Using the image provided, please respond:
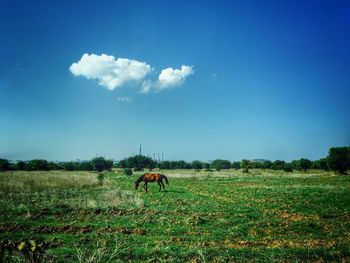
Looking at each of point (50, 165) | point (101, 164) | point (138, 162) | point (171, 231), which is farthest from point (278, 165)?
point (171, 231)

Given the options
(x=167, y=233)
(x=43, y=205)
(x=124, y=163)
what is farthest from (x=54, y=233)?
(x=124, y=163)

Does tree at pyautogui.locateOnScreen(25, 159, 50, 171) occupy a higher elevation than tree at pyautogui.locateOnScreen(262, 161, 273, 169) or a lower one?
higher

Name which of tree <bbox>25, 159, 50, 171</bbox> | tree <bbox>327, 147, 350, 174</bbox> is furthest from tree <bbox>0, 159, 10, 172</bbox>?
tree <bbox>327, 147, 350, 174</bbox>

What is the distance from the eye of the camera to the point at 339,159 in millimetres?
67500

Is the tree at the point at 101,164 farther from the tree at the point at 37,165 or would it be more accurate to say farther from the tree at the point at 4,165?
the tree at the point at 4,165

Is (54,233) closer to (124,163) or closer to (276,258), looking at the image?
(276,258)

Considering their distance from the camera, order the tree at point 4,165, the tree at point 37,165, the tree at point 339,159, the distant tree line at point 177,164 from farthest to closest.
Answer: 1. the tree at point 37,165
2. the tree at point 4,165
3. the distant tree line at point 177,164
4. the tree at point 339,159

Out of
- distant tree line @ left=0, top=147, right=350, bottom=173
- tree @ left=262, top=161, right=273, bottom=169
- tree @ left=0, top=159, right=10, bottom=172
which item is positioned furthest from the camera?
tree @ left=262, top=161, right=273, bottom=169

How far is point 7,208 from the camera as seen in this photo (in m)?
15.3

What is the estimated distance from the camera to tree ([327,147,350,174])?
220 feet

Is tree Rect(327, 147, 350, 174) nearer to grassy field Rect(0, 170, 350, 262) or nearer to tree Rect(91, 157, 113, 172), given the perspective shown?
grassy field Rect(0, 170, 350, 262)

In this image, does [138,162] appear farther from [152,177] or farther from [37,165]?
[152,177]

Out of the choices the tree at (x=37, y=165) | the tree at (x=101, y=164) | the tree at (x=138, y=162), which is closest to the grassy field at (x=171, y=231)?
the tree at (x=37, y=165)

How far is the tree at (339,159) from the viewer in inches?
2638
